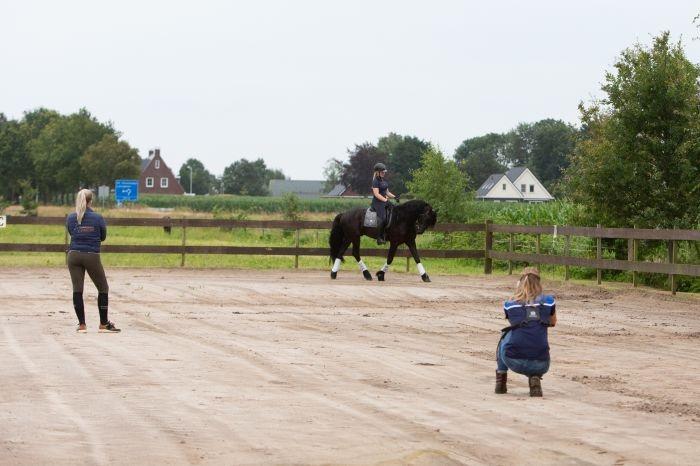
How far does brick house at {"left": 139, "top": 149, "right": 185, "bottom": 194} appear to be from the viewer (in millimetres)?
162500

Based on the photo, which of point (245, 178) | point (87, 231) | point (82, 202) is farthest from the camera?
point (245, 178)

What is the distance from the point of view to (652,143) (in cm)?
2438

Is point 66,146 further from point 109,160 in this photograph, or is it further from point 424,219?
point 424,219

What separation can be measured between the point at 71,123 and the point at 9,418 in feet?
287

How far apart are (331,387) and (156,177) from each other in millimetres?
156410

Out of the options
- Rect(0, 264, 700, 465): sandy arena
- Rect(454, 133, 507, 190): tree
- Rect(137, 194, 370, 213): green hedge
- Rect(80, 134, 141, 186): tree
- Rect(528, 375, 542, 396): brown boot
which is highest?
Rect(454, 133, 507, 190): tree

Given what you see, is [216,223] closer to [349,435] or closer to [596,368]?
[596,368]

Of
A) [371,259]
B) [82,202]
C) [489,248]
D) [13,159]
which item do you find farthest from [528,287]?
[13,159]

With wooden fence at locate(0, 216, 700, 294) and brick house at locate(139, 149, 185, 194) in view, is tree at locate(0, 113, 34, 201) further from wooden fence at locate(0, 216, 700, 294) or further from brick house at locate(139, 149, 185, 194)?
wooden fence at locate(0, 216, 700, 294)

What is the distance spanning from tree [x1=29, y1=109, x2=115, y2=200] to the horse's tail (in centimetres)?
6819

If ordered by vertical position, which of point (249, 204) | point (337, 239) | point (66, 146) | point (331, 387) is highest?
point (66, 146)

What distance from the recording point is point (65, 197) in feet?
395

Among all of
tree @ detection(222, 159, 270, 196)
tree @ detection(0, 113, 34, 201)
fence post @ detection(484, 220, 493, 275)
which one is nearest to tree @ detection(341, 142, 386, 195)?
tree @ detection(0, 113, 34, 201)

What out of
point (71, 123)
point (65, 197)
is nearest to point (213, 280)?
point (71, 123)
